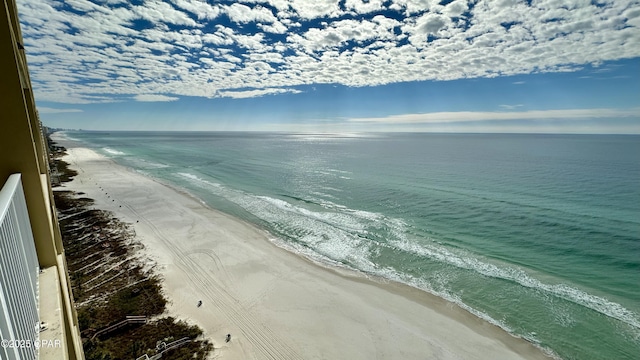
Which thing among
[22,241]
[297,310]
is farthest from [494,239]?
[22,241]

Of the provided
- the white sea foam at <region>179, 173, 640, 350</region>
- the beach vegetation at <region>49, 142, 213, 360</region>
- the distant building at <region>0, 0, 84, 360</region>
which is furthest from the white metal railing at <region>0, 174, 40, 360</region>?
the white sea foam at <region>179, 173, 640, 350</region>

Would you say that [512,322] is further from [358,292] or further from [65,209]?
[65,209]

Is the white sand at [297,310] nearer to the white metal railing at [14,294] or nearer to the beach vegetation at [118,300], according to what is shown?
the beach vegetation at [118,300]

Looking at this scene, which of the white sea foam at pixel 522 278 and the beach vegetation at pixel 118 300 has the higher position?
the white sea foam at pixel 522 278

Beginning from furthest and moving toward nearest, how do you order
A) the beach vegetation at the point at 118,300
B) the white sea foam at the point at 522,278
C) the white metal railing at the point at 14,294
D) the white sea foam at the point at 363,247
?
1. the white sea foam at the point at 363,247
2. the white sea foam at the point at 522,278
3. the beach vegetation at the point at 118,300
4. the white metal railing at the point at 14,294

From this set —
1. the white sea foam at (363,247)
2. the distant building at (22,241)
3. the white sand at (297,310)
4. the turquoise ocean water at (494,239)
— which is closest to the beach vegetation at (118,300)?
the white sand at (297,310)

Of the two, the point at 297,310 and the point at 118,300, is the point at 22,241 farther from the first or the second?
the point at 118,300
